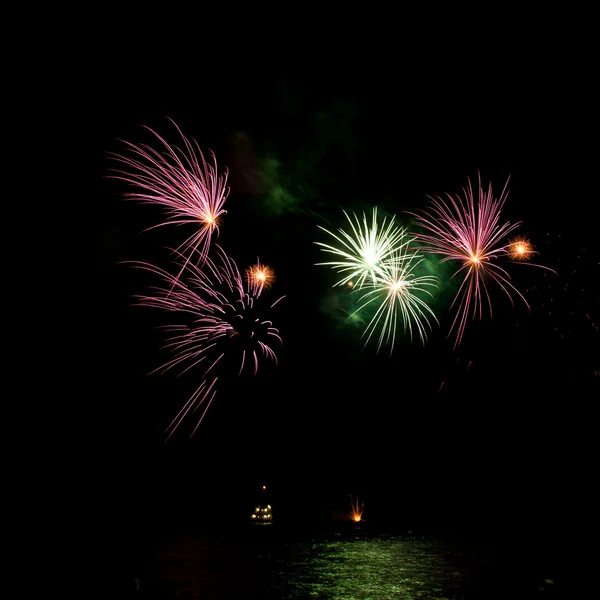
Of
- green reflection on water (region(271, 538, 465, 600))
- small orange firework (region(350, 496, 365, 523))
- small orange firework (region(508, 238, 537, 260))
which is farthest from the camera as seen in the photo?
small orange firework (region(350, 496, 365, 523))

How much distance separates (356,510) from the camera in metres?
15.5

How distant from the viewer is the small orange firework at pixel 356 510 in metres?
15.3

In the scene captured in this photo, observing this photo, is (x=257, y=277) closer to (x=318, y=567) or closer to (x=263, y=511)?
(x=318, y=567)

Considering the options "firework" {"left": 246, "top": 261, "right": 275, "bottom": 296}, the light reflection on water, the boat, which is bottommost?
the light reflection on water

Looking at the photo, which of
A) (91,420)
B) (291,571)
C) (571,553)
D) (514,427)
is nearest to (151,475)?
(91,420)

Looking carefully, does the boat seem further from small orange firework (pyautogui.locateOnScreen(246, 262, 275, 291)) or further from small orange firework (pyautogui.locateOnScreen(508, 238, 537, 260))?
small orange firework (pyautogui.locateOnScreen(508, 238, 537, 260))

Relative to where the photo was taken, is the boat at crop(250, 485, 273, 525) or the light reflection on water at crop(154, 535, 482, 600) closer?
the light reflection on water at crop(154, 535, 482, 600)

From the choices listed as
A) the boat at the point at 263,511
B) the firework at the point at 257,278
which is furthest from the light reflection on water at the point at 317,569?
the firework at the point at 257,278

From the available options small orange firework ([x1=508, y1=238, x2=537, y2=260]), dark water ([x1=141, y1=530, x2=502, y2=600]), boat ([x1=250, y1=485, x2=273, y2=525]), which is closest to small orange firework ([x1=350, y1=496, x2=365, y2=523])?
boat ([x1=250, y1=485, x2=273, y2=525])

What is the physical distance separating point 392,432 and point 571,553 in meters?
11.4

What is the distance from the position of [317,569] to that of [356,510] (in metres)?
7.83

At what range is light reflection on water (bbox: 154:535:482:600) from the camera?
6.63 meters

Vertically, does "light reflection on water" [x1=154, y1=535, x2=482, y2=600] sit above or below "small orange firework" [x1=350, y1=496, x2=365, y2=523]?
below

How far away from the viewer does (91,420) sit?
576 inches
